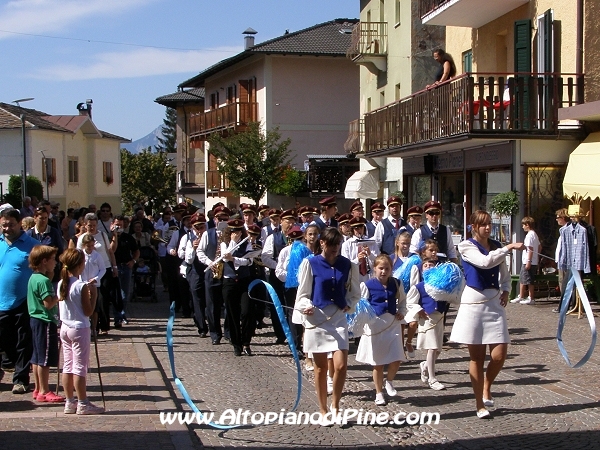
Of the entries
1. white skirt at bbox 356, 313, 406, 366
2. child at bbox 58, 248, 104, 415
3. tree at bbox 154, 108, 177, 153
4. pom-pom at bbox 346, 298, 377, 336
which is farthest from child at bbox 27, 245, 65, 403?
tree at bbox 154, 108, 177, 153

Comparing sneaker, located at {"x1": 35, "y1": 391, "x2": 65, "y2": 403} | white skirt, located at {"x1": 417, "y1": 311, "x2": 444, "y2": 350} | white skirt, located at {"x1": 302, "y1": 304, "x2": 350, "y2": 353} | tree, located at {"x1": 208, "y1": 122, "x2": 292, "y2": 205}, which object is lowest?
sneaker, located at {"x1": 35, "y1": 391, "x2": 65, "y2": 403}

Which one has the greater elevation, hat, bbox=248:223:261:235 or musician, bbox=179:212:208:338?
hat, bbox=248:223:261:235

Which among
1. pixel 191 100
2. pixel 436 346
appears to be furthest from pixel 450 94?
pixel 191 100

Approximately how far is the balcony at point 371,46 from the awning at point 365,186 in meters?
3.71

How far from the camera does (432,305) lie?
1009 centimetres

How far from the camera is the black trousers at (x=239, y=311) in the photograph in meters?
12.3

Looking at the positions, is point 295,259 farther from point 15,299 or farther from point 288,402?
point 15,299

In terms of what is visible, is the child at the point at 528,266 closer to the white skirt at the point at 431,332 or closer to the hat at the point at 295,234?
the hat at the point at 295,234

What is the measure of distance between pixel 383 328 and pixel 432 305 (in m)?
1.20

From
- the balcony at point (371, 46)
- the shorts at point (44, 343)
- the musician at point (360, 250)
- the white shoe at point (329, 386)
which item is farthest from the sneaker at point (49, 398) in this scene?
the balcony at point (371, 46)

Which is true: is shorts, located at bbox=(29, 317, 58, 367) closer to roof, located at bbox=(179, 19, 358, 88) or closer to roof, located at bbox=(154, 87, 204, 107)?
roof, located at bbox=(179, 19, 358, 88)

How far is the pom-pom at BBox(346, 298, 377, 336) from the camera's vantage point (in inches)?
357

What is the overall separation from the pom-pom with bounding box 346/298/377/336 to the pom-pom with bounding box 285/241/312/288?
2.12 m

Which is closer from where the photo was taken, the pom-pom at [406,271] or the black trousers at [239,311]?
the pom-pom at [406,271]
